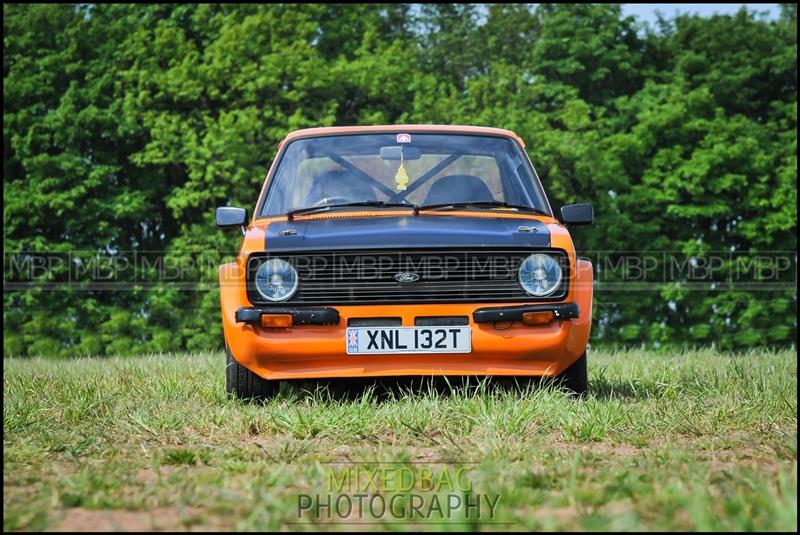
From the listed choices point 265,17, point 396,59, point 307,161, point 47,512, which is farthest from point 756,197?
point 47,512

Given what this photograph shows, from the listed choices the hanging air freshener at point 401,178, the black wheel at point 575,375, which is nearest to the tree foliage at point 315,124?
the hanging air freshener at point 401,178

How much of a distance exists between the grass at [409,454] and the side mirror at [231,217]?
1075mm

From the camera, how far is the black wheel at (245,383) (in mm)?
5863

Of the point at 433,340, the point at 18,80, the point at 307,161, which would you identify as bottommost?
the point at 433,340

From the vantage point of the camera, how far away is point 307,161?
6727 mm

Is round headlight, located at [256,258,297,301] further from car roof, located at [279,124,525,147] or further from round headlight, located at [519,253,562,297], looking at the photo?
car roof, located at [279,124,525,147]

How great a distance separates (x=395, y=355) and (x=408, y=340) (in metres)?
0.11

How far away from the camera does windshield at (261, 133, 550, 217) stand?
21.1ft

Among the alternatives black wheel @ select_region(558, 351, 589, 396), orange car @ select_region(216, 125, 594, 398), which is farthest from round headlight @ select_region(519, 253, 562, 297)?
black wheel @ select_region(558, 351, 589, 396)

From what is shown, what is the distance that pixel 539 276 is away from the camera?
561 centimetres

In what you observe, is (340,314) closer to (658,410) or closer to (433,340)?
(433,340)

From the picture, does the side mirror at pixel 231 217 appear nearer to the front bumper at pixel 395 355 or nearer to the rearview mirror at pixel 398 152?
the front bumper at pixel 395 355

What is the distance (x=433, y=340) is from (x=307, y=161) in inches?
73.0

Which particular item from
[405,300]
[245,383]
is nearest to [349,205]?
[405,300]
